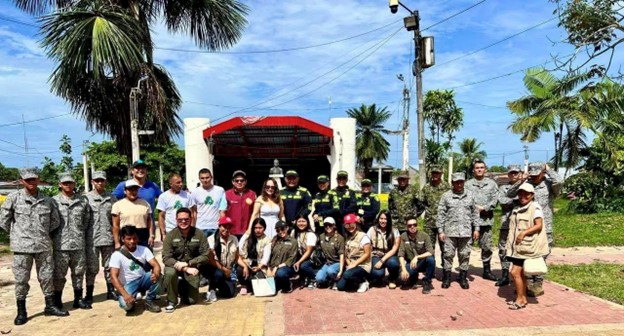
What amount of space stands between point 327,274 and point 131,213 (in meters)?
2.63

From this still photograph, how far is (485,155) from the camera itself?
3994cm

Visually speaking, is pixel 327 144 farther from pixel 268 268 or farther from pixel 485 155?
pixel 485 155

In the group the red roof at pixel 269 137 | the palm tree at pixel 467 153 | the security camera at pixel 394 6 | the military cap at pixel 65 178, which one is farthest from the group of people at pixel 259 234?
the palm tree at pixel 467 153

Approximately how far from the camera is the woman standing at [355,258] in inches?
229

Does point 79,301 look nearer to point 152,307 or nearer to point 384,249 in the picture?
point 152,307

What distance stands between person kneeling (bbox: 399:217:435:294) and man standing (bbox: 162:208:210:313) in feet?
8.57

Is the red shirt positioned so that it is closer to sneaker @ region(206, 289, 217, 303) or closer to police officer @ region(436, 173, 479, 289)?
sneaker @ region(206, 289, 217, 303)

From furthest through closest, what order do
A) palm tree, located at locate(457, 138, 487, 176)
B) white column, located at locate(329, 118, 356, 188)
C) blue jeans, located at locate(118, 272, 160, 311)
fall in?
palm tree, located at locate(457, 138, 487, 176), white column, located at locate(329, 118, 356, 188), blue jeans, located at locate(118, 272, 160, 311)

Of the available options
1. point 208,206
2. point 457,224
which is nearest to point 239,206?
point 208,206

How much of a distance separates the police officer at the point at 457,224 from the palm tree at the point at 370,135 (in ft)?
124

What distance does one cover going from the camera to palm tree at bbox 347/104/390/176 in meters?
43.9

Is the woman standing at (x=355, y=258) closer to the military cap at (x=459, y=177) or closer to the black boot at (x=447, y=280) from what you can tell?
the black boot at (x=447, y=280)

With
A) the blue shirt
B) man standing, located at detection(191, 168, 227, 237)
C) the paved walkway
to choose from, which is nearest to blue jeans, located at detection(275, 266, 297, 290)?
the paved walkway

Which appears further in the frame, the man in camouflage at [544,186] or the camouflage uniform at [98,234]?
the man in camouflage at [544,186]
